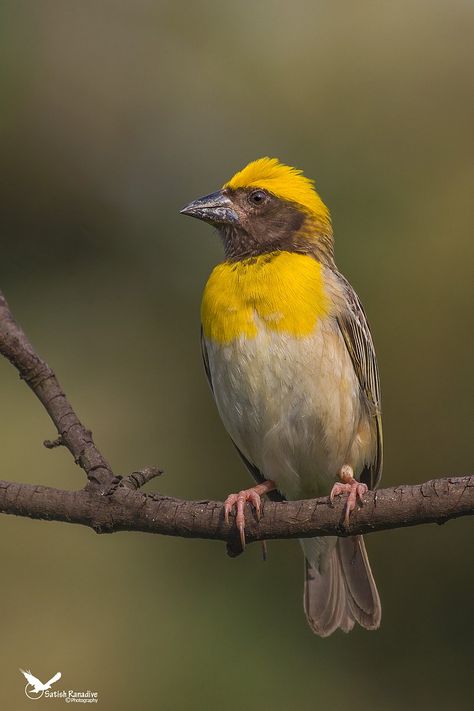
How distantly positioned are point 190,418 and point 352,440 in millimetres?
1035

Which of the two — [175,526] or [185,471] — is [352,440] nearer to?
[185,471]

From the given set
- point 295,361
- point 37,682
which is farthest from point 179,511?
point 37,682

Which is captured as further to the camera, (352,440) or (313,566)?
(313,566)

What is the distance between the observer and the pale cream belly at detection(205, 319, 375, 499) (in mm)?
Result: 4113

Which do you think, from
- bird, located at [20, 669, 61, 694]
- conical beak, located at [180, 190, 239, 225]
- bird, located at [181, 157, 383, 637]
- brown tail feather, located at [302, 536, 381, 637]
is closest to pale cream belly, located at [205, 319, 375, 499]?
bird, located at [181, 157, 383, 637]

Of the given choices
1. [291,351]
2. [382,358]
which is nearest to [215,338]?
[291,351]

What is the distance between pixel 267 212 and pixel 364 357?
892 mm

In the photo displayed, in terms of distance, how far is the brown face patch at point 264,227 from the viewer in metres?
4.59

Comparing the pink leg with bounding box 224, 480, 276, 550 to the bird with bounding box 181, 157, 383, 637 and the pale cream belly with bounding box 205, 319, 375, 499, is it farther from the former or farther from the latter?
the pale cream belly with bounding box 205, 319, 375, 499

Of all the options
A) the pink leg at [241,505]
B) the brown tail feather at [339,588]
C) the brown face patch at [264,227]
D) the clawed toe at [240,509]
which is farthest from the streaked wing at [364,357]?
the clawed toe at [240,509]

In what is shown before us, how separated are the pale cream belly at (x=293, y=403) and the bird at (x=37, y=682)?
1.31 m

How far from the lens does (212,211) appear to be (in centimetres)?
470

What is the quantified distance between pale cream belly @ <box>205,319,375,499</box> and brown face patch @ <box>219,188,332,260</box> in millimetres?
552

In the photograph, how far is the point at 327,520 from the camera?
125 inches
